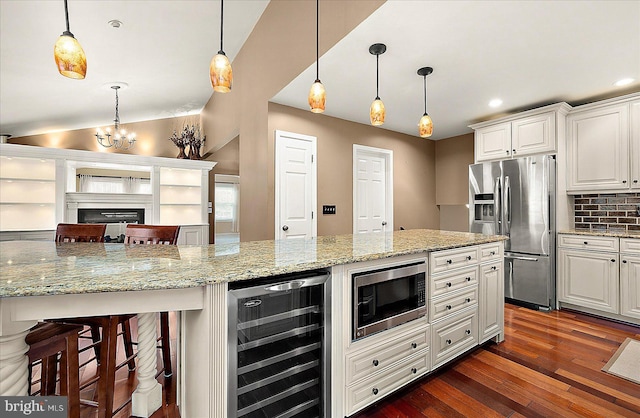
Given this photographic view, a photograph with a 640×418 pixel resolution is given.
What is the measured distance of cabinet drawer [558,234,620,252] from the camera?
10.0 ft

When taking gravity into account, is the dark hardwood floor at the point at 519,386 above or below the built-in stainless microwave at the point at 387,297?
below

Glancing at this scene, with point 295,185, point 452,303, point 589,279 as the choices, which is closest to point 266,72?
point 295,185

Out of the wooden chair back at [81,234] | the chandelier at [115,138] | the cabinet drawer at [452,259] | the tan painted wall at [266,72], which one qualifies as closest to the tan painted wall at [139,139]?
the chandelier at [115,138]

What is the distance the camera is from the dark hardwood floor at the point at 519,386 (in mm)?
1700

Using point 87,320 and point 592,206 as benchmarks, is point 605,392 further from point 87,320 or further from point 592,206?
point 87,320

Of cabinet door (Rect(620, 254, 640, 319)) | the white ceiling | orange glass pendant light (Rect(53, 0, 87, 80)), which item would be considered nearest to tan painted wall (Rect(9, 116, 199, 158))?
the white ceiling

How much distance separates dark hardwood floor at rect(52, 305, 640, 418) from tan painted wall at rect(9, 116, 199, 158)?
4971 millimetres

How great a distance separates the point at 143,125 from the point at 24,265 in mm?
5832

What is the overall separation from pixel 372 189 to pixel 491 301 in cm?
244

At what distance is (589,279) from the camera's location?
3217mm

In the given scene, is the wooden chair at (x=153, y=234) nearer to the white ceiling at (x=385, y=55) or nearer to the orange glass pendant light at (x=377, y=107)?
the orange glass pendant light at (x=377, y=107)

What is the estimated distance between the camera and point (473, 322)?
2.32 meters

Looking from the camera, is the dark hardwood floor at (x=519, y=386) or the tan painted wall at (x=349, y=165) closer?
the dark hardwood floor at (x=519, y=386)

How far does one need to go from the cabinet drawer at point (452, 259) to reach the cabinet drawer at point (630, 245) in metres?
1.94
